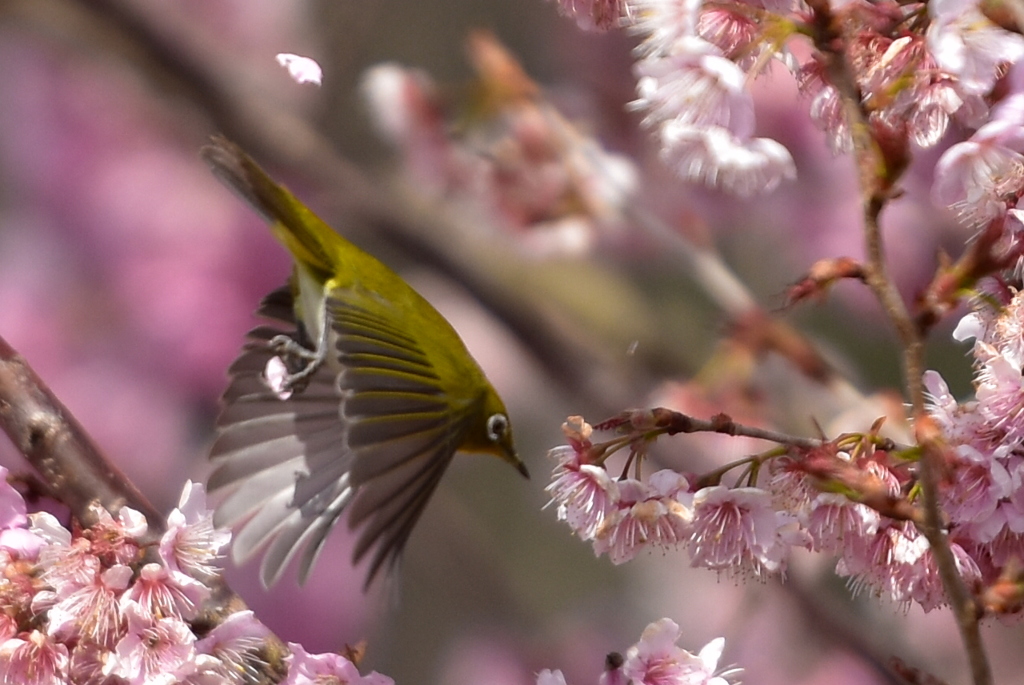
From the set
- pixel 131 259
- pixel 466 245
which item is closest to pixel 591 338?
pixel 466 245

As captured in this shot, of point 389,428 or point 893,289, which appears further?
point 389,428

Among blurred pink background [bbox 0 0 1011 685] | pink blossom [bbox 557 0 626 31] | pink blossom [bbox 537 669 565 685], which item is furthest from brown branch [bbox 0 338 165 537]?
blurred pink background [bbox 0 0 1011 685]

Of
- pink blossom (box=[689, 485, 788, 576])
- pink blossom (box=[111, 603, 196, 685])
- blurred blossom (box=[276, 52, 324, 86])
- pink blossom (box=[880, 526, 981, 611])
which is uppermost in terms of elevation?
blurred blossom (box=[276, 52, 324, 86])

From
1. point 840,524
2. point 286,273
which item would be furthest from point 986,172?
point 286,273

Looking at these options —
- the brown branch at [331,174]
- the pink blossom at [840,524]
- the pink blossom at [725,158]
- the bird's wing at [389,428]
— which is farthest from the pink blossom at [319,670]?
the brown branch at [331,174]

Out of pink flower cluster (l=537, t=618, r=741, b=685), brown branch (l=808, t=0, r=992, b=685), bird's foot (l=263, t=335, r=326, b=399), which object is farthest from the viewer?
bird's foot (l=263, t=335, r=326, b=399)

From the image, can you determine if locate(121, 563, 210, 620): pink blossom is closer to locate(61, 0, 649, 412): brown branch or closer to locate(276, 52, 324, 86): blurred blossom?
locate(276, 52, 324, 86): blurred blossom

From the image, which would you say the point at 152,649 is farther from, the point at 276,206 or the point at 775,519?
the point at 276,206
